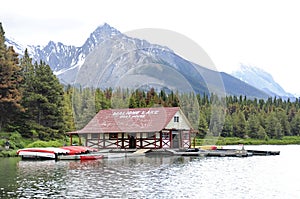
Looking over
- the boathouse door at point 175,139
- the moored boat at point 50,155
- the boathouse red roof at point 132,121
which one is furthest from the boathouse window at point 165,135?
the moored boat at point 50,155

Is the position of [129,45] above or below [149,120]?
above

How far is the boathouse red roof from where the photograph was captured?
54.2 meters

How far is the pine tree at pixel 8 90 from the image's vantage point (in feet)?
184

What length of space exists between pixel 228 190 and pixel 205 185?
6.44ft

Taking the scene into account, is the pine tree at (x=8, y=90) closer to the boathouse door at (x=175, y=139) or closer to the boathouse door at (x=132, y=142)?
the boathouse door at (x=132, y=142)

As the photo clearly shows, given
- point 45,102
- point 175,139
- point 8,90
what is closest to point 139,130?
point 175,139

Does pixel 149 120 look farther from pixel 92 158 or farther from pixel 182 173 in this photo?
pixel 182 173

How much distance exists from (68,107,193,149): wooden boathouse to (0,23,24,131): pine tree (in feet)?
25.4

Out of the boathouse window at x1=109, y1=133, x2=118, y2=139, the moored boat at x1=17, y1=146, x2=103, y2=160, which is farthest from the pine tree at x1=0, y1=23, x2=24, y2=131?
the moored boat at x1=17, y1=146, x2=103, y2=160

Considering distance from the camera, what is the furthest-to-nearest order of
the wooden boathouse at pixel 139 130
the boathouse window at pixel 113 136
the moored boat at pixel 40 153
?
the boathouse window at pixel 113 136 → the wooden boathouse at pixel 139 130 → the moored boat at pixel 40 153

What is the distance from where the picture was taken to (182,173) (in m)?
29.8

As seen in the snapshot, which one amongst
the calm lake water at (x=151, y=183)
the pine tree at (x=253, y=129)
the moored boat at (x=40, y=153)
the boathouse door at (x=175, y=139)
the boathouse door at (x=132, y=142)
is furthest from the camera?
the pine tree at (x=253, y=129)

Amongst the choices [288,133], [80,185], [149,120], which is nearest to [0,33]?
[149,120]

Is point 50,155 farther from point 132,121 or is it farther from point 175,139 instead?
point 175,139
